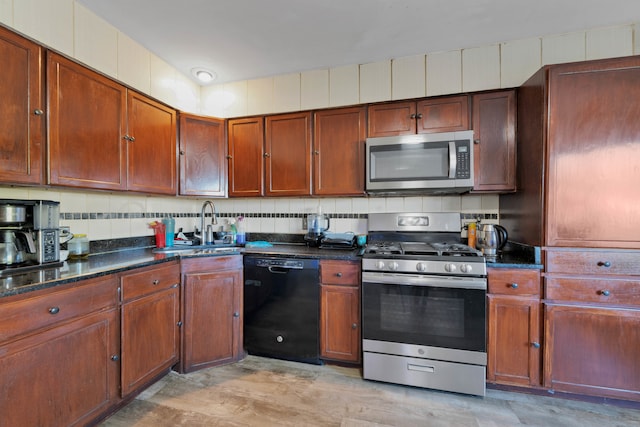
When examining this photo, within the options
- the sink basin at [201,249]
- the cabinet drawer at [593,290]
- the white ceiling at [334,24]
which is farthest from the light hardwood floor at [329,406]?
the white ceiling at [334,24]

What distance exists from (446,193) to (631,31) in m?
1.65

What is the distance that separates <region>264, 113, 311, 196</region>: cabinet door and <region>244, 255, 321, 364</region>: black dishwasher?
69 cm

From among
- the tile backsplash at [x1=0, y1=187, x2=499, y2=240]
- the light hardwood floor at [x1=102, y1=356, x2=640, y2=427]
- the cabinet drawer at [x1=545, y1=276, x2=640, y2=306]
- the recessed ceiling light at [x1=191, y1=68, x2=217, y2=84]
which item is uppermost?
the recessed ceiling light at [x1=191, y1=68, x2=217, y2=84]

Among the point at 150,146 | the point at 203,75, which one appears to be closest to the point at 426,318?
the point at 150,146

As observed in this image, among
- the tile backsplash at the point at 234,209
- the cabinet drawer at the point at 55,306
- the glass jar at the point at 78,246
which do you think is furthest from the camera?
the tile backsplash at the point at 234,209

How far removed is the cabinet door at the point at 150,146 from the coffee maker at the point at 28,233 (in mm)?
521

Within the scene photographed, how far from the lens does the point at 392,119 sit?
2258 millimetres

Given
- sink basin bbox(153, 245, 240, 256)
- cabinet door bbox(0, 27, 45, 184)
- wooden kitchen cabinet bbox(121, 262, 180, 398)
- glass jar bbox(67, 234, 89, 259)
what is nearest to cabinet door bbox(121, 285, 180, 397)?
wooden kitchen cabinet bbox(121, 262, 180, 398)

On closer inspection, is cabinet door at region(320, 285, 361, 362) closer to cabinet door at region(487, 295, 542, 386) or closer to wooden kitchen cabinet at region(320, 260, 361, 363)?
wooden kitchen cabinet at region(320, 260, 361, 363)

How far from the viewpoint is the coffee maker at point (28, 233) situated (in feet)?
4.71

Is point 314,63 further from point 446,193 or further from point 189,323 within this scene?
point 189,323

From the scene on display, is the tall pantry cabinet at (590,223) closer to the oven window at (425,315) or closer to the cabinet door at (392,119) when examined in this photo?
the oven window at (425,315)

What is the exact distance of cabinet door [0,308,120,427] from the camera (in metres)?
1.12

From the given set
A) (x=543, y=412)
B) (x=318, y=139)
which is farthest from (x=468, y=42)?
(x=543, y=412)
